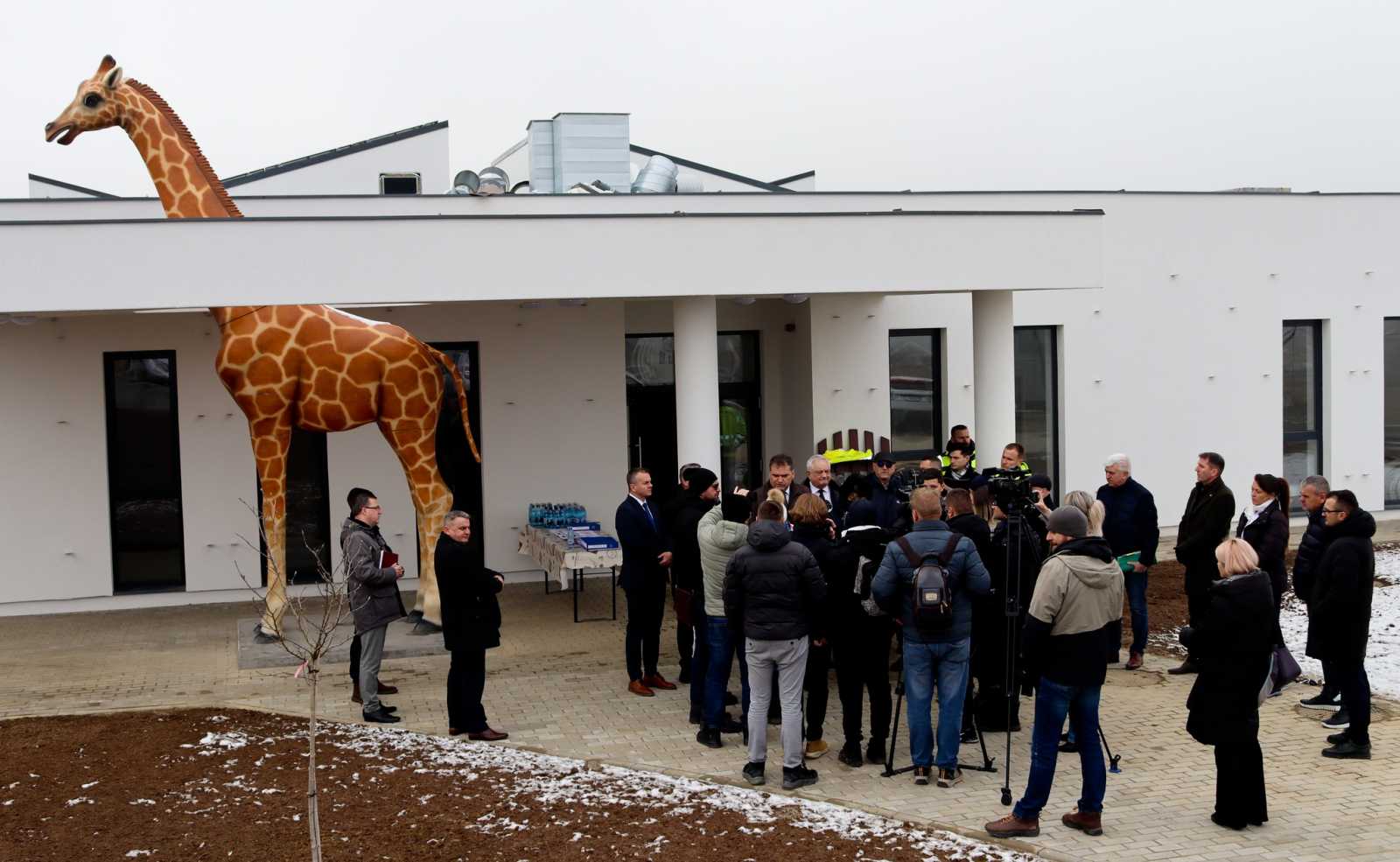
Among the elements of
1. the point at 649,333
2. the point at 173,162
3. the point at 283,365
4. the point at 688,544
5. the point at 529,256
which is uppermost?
the point at 173,162

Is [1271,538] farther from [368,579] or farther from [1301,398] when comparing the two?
[1301,398]

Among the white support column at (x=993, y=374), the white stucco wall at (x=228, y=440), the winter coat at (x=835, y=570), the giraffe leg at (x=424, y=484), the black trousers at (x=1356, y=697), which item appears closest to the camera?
the winter coat at (x=835, y=570)

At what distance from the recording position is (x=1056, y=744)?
6.78m

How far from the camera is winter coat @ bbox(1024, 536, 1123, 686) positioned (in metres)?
6.70

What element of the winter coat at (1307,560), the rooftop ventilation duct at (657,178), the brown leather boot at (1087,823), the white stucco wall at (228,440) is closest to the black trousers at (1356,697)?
the winter coat at (1307,560)

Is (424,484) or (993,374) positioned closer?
(424,484)

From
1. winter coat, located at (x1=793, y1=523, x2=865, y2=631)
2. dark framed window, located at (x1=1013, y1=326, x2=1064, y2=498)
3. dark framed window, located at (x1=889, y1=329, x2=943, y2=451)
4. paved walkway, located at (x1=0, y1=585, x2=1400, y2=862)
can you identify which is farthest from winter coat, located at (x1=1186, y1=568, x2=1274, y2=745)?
dark framed window, located at (x1=1013, y1=326, x2=1064, y2=498)

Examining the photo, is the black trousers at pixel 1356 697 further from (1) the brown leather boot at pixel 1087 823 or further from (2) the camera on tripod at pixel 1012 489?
(1) the brown leather boot at pixel 1087 823

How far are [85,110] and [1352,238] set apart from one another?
14.7 meters

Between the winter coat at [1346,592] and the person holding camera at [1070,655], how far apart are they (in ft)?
6.75

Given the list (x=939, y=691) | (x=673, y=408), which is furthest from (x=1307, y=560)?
(x=673, y=408)

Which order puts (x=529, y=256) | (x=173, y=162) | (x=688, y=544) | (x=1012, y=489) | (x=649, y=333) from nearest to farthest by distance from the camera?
1. (x=1012, y=489)
2. (x=688, y=544)
3. (x=529, y=256)
4. (x=173, y=162)
5. (x=649, y=333)

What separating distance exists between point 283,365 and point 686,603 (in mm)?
4396

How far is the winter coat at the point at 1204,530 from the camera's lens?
32.0 feet
